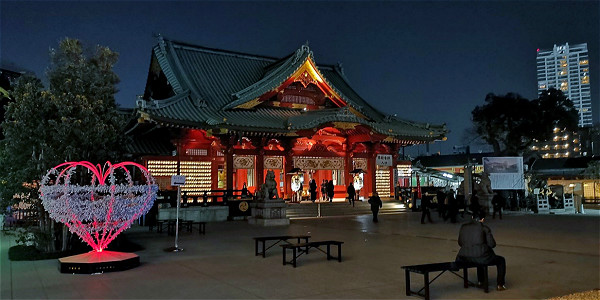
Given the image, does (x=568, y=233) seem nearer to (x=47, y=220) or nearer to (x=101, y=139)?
(x=101, y=139)

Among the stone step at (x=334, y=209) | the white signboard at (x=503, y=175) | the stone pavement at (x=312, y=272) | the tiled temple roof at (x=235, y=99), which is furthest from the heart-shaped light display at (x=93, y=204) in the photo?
the white signboard at (x=503, y=175)

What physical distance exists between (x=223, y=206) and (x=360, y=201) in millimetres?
10778

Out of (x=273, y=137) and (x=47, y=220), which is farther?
(x=273, y=137)

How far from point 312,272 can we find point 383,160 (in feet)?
79.4

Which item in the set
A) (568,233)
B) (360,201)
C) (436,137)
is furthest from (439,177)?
(568,233)

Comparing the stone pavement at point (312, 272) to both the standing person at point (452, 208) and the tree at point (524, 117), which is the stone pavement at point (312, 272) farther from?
the tree at point (524, 117)

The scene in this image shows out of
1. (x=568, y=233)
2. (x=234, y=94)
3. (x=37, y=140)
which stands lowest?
(x=568, y=233)

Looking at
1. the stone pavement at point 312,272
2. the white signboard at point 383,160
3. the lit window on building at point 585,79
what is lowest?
the stone pavement at point 312,272

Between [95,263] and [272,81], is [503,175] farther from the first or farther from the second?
[95,263]

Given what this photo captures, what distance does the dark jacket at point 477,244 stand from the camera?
26.7 ft

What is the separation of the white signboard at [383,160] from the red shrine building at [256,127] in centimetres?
7

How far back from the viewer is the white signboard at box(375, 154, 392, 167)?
1315 inches

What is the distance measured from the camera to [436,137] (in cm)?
3462

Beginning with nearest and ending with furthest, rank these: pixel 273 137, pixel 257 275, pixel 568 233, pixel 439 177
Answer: pixel 257 275, pixel 568 233, pixel 273 137, pixel 439 177
